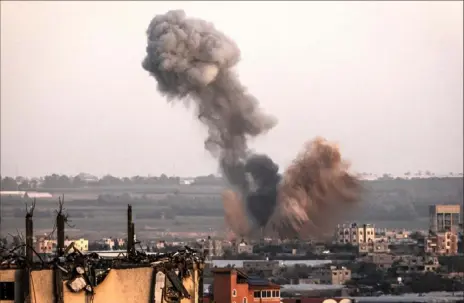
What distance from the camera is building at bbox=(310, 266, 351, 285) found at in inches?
4301

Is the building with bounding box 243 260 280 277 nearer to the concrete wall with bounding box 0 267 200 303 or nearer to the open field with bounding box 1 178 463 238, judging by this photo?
the open field with bounding box 1 178 463 238

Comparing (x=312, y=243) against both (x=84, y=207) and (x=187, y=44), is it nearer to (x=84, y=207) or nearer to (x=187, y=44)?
(x=84, y=207)

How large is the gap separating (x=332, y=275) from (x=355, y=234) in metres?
34.2

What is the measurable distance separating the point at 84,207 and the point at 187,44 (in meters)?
33.4

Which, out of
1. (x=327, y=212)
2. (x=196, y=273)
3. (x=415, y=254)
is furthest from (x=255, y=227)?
(x=196, y=273)

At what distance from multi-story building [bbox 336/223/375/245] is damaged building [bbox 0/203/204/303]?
4460 inches

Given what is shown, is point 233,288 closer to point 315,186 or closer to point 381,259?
point 315,186

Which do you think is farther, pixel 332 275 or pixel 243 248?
pixel 243 248

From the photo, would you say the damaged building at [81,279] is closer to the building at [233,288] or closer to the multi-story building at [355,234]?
the building at [233,288]

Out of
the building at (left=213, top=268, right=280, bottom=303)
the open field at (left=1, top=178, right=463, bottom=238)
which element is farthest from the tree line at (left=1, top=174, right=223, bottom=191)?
the building at (left=213, top=268, right=280, bottom=303)

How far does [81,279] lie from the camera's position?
2508 centimetres

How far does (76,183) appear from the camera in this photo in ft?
393

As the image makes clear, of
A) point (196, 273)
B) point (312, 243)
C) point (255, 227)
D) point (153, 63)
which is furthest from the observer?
point (312, 243)

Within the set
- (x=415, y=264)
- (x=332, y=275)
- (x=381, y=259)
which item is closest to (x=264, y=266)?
(x=332, y=275)
